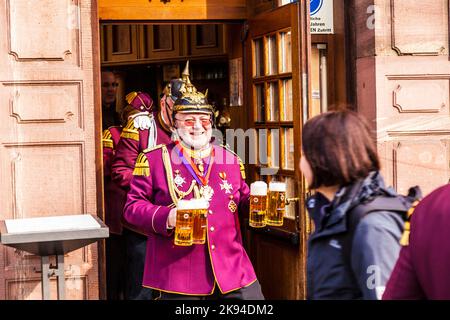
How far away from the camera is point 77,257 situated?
18.4 feet

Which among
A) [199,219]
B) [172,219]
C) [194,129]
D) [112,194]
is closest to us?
[199,219]

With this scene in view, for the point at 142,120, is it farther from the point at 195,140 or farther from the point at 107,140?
the point at 195,140

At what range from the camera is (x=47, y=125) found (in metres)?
5.56

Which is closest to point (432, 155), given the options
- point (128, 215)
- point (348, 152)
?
point (128, 215)

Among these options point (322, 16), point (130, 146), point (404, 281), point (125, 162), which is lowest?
point (404, 281)

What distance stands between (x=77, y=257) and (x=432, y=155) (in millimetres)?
2548

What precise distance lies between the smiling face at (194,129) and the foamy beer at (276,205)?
483 mm

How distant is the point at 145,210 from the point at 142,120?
5.08ft

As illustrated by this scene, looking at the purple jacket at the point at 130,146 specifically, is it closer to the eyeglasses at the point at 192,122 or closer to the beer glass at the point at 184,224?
the eyeglasses at the point at 192,122

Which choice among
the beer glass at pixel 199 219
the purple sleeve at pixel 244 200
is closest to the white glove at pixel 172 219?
the beer glass at pixel 199 219

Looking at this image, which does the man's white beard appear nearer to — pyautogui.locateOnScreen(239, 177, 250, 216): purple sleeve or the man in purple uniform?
the man in purple uniform

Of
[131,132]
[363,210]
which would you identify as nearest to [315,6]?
[131,132]

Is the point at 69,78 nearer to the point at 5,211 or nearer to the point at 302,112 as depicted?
the point at 5,211

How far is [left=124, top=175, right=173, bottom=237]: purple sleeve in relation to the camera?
4.84 meters
